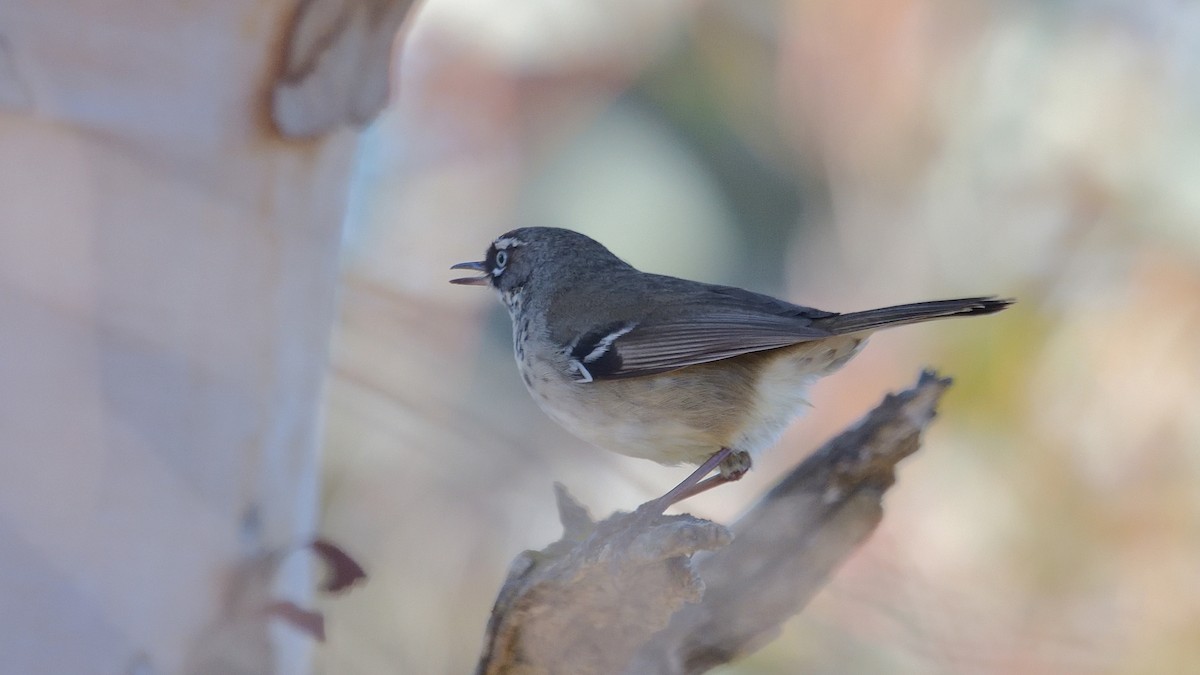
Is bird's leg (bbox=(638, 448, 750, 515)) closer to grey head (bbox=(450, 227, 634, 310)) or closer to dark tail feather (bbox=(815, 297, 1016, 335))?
dark tail feather (bbox=(815, 297, 1016, 335))

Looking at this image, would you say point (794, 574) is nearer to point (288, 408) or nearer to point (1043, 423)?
point (288, 408)

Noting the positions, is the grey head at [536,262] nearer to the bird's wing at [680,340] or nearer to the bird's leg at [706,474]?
the bird's wing at [680,340]

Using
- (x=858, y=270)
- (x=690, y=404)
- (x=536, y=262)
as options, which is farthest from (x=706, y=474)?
(x=858, y=270)

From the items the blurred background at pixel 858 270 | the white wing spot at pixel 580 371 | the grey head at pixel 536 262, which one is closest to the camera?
the white wing spot at pixel 580 371

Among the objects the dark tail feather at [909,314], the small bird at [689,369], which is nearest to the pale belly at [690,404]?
the small bird at [689,369]

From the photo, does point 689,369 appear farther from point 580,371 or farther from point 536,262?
point 536,262

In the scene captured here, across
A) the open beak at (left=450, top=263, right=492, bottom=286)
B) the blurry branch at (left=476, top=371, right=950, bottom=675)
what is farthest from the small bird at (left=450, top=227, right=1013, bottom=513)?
the open beak at (left=450, top=263, right=492, bottom=286)
